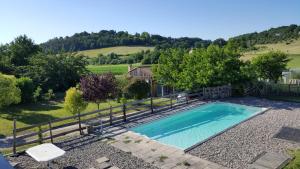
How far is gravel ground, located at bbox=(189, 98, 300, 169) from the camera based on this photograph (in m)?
10.2

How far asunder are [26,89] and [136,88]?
1072 centimetres

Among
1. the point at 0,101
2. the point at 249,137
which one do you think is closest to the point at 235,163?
the point at 249,137

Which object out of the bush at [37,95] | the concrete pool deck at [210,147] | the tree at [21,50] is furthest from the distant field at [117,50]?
the concrete pool deck at [210,147]

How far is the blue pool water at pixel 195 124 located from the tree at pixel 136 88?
13.9ft

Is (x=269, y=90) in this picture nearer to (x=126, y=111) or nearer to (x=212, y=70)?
(x=212, y=70)

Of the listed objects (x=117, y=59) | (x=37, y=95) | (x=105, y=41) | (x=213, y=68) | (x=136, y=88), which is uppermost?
(x=105, y=41)

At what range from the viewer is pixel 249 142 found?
11.8m

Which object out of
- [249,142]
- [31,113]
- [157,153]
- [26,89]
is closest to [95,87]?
[31,113]

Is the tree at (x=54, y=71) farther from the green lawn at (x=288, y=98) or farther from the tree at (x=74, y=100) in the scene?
the green lawn at (x=288, y=98)

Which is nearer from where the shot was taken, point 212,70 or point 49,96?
point 212,70

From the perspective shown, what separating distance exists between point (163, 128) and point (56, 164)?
22.6ft

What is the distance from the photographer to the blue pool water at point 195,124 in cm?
1376

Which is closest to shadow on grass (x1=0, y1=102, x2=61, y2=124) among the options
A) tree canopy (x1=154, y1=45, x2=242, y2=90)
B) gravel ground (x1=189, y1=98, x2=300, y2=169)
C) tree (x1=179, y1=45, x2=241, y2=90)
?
tree canopy (x1=154, y1=45, x2=242, y2=90)

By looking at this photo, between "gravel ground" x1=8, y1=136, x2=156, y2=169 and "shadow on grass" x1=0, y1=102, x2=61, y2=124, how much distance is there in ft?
23.7
